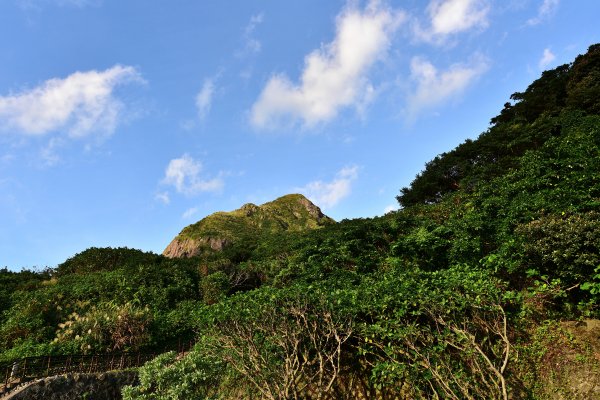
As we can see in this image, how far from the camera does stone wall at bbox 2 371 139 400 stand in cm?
1047

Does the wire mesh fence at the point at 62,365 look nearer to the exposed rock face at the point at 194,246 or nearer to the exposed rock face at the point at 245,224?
the exposed rock face at the point at 245,224

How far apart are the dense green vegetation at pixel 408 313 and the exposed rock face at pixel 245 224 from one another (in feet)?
76.9

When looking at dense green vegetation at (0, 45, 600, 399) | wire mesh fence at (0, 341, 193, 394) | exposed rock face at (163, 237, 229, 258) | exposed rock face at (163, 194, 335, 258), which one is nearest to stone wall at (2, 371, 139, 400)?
wire mesh fence at (0, 341, 193, 394)

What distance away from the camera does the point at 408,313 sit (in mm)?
9555

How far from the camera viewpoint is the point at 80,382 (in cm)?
1150

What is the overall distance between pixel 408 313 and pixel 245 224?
171 ft

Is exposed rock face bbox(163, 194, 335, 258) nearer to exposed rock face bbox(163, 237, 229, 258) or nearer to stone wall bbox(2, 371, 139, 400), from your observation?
exposed rock face bbox(163, 237, 229, 258)

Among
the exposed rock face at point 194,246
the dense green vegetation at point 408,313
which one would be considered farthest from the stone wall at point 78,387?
the exposed rock face at point 194,246

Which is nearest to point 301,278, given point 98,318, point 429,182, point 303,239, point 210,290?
point 303,239

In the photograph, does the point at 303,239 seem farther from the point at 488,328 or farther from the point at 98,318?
the point at 488,328

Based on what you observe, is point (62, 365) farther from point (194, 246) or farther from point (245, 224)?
point (245, 224)

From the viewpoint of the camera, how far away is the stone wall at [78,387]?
10.5m

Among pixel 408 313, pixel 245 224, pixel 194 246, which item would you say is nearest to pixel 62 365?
pixel 408 313

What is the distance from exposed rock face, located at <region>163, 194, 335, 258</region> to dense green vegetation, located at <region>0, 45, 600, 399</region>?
23.4m
